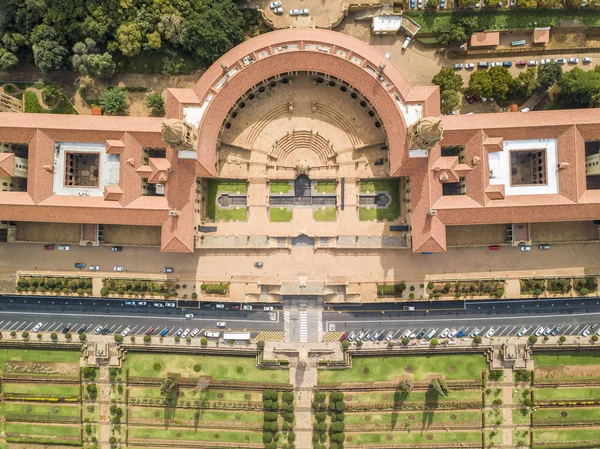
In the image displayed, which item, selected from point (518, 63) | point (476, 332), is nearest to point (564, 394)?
point (476, 332)

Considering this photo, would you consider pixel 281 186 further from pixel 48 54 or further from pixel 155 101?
pixel 48 54

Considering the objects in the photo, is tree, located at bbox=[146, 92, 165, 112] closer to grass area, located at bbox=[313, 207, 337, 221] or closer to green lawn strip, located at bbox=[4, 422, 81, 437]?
grass area, located at bbox=[313, 207, 337, 221]

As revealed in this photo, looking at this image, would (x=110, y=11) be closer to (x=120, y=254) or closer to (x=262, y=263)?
(x=120, y=254)

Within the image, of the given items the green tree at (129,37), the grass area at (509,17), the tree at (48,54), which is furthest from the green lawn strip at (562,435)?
the tree at (48,54)

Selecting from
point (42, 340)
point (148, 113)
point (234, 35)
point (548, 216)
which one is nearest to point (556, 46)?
point (548, 216)

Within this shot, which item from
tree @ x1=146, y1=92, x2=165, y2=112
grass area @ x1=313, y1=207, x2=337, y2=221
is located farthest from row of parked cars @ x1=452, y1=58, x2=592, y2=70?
tree @ x1=146, y1=92, x2=165, y2=112
